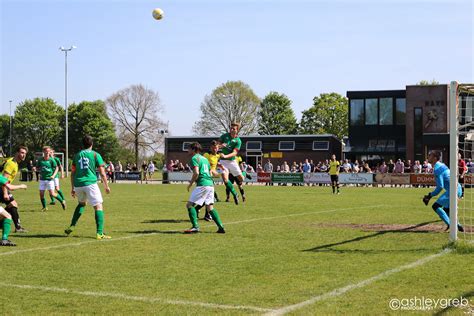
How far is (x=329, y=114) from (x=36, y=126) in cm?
4682

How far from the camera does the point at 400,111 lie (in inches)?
2238

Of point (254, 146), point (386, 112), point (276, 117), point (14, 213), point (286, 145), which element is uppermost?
point (276, 117)

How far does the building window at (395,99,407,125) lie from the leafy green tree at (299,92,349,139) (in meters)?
30.5

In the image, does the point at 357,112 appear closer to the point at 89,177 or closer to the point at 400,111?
the point at 400,111

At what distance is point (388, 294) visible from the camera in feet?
22.4

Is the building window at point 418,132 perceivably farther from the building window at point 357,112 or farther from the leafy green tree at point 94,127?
the leafy green tree at point 94,127

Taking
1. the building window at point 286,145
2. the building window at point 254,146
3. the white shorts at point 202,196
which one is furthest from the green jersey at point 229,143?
the building window at point 254,146

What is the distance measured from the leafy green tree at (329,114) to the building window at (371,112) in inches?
1167

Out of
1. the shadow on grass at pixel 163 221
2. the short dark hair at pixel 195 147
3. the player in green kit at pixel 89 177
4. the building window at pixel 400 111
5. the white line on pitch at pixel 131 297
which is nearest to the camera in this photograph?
the white line on pitch at pixel 131 297

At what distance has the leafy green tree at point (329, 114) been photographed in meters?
88.6

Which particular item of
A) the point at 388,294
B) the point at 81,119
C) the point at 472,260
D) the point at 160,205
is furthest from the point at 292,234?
the point at 81,119

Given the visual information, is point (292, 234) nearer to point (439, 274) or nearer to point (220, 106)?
point (439, 274)

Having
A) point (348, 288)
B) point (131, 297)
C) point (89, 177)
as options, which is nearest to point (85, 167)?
point (89, 177)

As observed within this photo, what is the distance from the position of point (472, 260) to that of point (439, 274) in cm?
133
